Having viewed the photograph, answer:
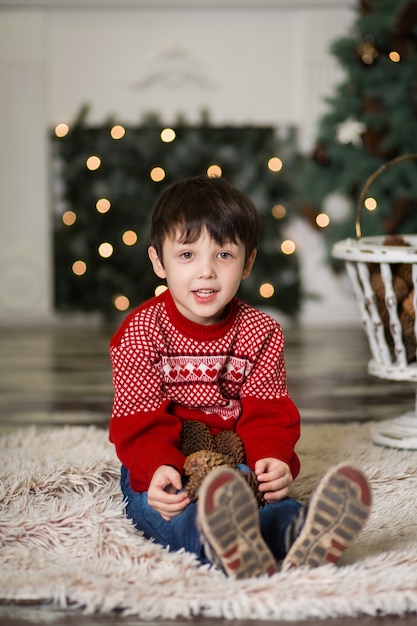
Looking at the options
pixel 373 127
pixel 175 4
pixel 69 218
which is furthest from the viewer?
pixel 69 218

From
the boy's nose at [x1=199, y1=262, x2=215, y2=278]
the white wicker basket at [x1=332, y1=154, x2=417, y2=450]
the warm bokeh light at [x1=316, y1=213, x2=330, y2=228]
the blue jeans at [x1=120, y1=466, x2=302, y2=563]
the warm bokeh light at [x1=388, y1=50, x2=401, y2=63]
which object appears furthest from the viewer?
the warm bokeh light at [x1=316, y1=213, x2=330, y2=228]

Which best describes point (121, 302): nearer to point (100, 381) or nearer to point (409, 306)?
point (100, 381)

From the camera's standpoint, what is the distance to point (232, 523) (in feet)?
3.76

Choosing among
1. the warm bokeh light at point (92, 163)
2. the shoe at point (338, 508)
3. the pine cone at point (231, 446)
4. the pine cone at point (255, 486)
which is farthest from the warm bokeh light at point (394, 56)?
the shoe at point (338, 508)

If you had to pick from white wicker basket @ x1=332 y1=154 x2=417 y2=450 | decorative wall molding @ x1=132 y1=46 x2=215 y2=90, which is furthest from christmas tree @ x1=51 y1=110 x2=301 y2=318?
white wicker basket @ x1=332 y1=154 x2=417 y2=450

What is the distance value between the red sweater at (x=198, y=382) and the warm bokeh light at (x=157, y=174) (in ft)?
10.2

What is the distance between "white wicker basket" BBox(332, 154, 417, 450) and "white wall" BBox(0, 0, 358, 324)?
8.26 ft

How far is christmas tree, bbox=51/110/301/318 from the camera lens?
15.0 ft

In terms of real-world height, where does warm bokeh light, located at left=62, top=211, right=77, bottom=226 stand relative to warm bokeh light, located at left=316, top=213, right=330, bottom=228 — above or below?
above

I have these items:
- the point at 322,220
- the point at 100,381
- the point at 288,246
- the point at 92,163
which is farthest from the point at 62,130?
the point at 100,381

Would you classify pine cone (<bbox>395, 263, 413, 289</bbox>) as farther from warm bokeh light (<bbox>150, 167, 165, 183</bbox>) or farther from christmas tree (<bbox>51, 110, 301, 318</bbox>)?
warm bokeh light (<bbox>150, 167, 165, 183</bbox>)

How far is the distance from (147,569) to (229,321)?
0.44 m

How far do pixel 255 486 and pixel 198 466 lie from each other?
0.10 meters

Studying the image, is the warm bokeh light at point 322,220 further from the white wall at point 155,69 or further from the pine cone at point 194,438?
the pine cone at point 194,438
